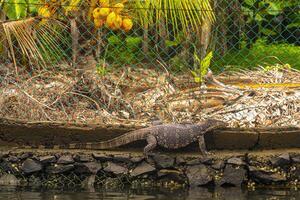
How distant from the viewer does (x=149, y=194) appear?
376 inches

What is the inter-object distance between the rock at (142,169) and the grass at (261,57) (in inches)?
89.9

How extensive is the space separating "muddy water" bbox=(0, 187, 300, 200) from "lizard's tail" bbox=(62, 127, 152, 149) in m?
0.74

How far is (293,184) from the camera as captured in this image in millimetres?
10242

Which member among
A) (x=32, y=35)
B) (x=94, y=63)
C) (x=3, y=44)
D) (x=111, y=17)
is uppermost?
(x=111, y=17)

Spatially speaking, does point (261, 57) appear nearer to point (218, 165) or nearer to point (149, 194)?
point (218, 165)

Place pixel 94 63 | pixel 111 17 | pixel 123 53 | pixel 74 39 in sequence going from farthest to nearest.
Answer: pixel 123 53, pixel 94 63, pixel 74 39, pixel 111 17

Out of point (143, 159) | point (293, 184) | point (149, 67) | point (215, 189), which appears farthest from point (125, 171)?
point (149, 67)

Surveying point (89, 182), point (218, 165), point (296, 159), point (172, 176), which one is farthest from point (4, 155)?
point (296, 159)

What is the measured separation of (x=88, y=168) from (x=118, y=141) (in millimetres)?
436

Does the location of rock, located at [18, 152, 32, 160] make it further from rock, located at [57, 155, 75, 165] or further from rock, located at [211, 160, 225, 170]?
rock, located at [211, 160, 225, 170]

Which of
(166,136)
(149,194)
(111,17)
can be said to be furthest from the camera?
(111,17)

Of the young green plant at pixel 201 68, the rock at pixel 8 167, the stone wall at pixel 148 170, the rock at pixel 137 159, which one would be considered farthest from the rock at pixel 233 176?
the rock at pixel 8 167

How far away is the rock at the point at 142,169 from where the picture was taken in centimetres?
1024

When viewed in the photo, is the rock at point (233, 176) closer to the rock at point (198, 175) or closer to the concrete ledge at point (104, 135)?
the rock at point (198, 175)
